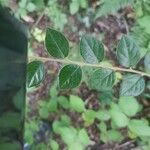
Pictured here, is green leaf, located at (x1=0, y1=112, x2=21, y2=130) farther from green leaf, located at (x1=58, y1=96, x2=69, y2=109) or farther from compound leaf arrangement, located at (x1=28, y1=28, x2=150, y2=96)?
green leaf, located at (x1=58, y1=96, x2=69, y2=109)

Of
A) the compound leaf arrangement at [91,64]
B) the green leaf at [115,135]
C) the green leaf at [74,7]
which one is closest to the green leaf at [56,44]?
the compound leaf arrangement at [91,64]

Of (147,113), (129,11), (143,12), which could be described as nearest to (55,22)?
(129,11)

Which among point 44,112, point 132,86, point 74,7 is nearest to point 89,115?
point 44,112

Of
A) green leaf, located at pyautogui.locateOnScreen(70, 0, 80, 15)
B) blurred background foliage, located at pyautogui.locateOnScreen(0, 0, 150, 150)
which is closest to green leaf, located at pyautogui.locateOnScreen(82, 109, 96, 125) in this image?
blurred background foliage, located at pyautogui.locateOnScreen(0, 0, 150, 150)

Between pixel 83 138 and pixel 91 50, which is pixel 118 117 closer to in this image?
pixel 83 138

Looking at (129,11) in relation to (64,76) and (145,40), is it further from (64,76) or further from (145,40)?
(64,76)

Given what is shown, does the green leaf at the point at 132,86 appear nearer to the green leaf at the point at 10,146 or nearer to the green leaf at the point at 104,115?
the green leaf at the point at 10,146

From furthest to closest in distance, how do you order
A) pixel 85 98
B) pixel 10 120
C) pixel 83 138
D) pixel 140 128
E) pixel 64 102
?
pixel 85 98
pixel 64 102
pixel 83 138
pixel 140 128
pixel 10 120
